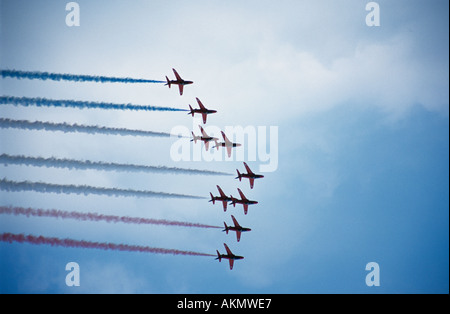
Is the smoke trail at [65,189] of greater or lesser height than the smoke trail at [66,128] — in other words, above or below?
below

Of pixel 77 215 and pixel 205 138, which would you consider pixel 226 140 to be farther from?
pixel 77 215

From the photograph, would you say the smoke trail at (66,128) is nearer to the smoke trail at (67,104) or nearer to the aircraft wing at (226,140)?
the smoke trail at (67,104)

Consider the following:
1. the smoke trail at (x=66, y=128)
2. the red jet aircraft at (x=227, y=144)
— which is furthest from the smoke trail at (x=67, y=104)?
the red jet aircraft at (x=227, y=144)

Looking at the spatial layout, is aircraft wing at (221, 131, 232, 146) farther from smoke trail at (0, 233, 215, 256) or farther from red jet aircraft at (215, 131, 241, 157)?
smoke trail at (0, 233, 215, 256)

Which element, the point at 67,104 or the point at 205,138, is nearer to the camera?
the point at 67,104

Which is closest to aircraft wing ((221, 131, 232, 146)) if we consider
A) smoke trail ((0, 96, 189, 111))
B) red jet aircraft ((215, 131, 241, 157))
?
red jet aircraft ((215, 131, 241, 157))

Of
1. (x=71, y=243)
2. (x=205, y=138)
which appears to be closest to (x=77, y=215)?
(x=71, y=243)

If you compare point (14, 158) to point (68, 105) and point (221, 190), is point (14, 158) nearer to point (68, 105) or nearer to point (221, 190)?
point (68, 105)
